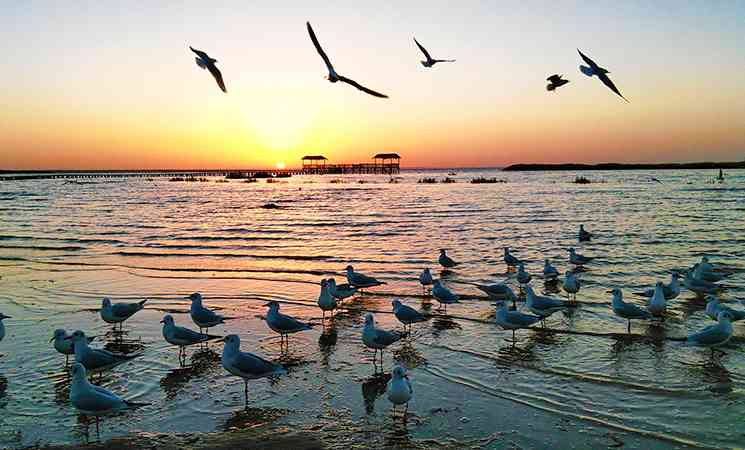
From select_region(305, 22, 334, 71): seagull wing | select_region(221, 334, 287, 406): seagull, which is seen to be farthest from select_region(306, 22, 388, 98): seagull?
select_region(221, 334, 287, 406): seagull

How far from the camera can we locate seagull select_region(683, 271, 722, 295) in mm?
11430

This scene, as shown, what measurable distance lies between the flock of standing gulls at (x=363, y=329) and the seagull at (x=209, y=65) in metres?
3.43

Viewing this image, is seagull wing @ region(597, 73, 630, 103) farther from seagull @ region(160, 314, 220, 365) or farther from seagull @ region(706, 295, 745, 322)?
seagull @ region(160, 314, 220, 365)

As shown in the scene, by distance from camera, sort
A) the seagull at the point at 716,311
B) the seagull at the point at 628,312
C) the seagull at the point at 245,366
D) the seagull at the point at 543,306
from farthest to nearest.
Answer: the seagull at the point at 543,306, the seagull at the point at 628,312, the seagull at the point at 716,311, the seagull at the point at 245,366

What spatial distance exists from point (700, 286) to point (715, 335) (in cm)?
415

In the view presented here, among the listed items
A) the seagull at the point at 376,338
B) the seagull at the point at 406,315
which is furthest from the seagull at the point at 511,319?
the seagull at the point at 376,338

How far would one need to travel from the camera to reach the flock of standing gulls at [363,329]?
19.3 ft

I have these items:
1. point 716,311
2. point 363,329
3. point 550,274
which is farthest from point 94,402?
point 550,274

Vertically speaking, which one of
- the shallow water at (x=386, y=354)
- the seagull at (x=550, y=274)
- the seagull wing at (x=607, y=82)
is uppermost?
the seagull wing at (x=607, y=82)

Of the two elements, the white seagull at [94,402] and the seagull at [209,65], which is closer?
the white seagull at [94,402]

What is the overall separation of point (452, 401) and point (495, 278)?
825cm

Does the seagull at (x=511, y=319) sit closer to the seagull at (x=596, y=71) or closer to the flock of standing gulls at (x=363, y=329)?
the flock of standing gulls at (x=363, y=329)

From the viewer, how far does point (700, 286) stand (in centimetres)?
1148

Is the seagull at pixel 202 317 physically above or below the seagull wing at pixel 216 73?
below
